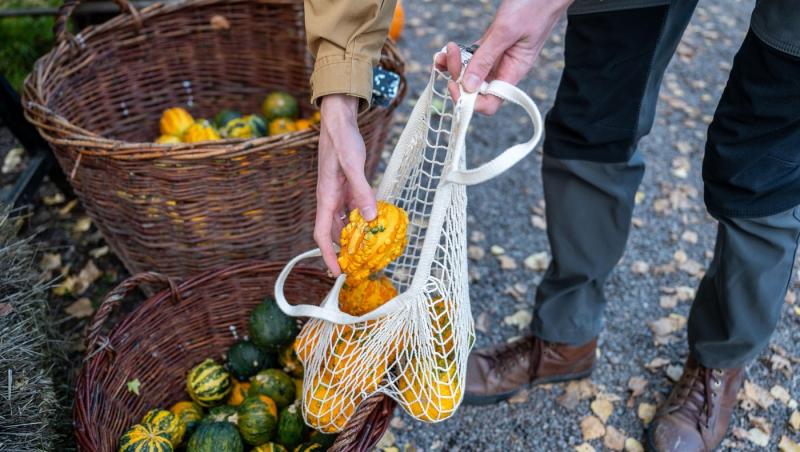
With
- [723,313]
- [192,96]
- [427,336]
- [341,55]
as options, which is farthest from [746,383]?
[192,96]

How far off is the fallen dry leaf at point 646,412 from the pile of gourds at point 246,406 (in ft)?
3.61

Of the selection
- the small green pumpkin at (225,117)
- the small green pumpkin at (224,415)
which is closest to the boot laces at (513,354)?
the small green pumpkin at (224,415)

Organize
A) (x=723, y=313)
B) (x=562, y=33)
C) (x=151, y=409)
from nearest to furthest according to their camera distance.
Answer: (x=723, y=313)
(x=151, y=409)
(x=562, y=33)

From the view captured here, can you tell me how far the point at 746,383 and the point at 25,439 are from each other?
2.26 m

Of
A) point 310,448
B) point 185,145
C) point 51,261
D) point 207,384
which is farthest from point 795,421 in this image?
point 51,261

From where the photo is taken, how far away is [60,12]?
231 centimetres

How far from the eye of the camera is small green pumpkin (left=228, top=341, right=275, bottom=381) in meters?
2.06

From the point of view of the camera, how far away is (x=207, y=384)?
2000mm

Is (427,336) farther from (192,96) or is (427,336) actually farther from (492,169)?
(192,96)

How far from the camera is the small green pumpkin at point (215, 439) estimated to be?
68.5 inches

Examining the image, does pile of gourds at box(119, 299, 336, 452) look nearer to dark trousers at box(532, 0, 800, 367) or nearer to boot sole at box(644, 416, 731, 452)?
dark trousers at box(532, 0, 800, 367)

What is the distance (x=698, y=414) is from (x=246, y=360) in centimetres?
147

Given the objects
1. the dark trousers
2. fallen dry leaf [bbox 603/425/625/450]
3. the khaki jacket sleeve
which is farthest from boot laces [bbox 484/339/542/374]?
the khaki jacket sleeve

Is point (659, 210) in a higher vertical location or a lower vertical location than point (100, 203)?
lower
